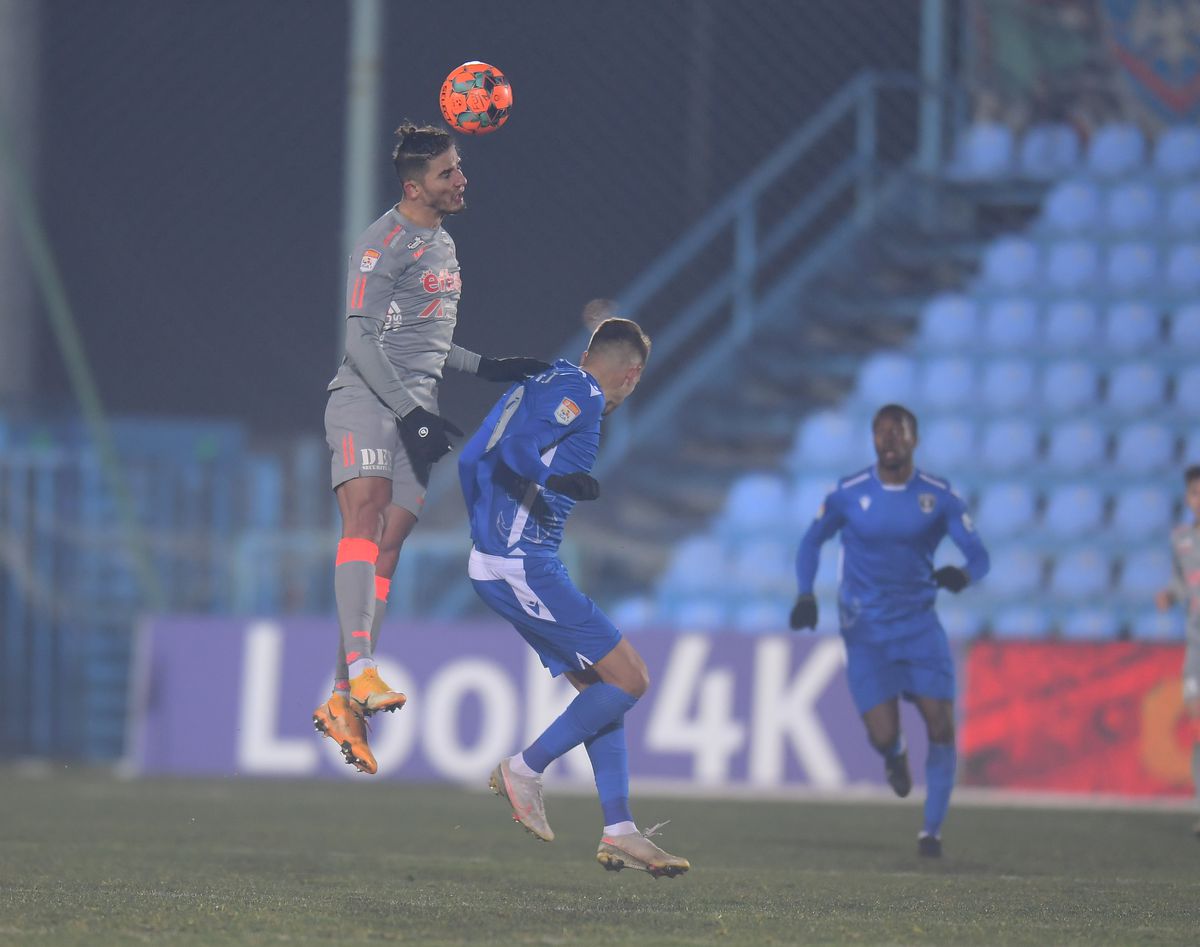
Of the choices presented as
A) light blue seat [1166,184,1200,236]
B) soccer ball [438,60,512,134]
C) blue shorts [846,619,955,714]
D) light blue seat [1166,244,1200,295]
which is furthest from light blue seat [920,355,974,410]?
soccer ball [438,60,512,134]

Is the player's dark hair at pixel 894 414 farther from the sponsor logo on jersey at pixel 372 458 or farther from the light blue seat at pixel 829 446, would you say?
the light blue seat at pixel 829 446

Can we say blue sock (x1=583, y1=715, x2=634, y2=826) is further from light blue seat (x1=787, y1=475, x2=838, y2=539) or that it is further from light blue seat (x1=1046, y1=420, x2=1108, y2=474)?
light blue seat (x1=1046, y1=420, x2=1108, y2=474)

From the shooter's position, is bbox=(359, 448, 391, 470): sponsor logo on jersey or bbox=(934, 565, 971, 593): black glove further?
bbox=(934, 565, 971, 593): black glove

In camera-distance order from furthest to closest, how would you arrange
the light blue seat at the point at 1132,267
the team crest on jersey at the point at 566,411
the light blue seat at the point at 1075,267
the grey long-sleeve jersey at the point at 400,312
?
the light blue seat at the point at 1075,267 < the light blue seat at the point at 1132,267 < the grey long-sleeve jersey at the point at 400,312 < the team crest on jersey at the point at 566,411

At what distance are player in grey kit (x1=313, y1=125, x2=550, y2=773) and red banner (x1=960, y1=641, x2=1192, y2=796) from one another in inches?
234

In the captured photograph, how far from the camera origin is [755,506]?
1438 cm

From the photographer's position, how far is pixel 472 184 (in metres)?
14.1

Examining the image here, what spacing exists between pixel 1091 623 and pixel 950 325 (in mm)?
3331

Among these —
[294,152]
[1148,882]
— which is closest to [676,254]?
[294,152]

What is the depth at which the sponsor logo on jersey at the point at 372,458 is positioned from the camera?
6.46 m

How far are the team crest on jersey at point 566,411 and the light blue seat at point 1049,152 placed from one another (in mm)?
10783

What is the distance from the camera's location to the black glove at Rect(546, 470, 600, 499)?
560 cm

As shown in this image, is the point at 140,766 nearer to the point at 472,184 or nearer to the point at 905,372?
the point at 472,184

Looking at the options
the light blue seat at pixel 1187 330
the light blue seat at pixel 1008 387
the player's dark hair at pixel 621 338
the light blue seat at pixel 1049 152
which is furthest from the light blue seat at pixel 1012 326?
the player's dark hair at pixel 621 338
